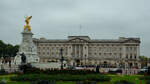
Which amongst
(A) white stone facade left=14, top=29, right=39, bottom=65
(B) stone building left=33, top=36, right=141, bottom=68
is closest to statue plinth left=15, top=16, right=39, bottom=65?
(A) white stone facade left=14, top=29, right=39, bottom=65

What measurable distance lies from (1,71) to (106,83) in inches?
778

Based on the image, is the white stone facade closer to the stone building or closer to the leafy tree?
the leafy tree

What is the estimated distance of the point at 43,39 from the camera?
127938mm

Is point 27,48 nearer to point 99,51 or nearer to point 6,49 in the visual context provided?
point 6,49

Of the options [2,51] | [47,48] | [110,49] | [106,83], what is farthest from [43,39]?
[106,83]

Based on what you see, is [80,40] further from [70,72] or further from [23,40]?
[70,72]

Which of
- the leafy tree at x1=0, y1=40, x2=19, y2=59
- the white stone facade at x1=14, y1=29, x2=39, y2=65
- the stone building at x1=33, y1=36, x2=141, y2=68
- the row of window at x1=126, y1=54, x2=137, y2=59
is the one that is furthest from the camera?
the row of window at x1=126, y1=54, x2=137, y2=59

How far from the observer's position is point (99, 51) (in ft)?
391

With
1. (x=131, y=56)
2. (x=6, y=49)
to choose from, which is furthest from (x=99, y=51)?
(x=6, y=49)

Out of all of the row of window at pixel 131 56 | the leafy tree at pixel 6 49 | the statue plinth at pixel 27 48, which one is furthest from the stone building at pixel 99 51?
the statue plinth at pixel 27 48

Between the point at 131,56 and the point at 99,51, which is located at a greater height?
the point at 99,51

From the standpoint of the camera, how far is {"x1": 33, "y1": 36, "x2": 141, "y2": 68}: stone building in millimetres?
115500

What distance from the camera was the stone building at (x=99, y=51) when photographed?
115500 mm

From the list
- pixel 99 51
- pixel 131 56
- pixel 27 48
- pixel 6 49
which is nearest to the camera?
pixel 27 48
